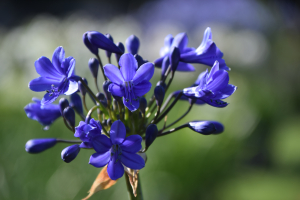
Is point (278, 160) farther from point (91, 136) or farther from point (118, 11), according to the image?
point (118, 11)

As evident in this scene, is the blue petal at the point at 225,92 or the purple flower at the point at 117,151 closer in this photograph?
the purple flower at the point at 117,151

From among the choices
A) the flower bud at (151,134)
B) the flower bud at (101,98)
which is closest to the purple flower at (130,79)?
the flower bud at (151,134)

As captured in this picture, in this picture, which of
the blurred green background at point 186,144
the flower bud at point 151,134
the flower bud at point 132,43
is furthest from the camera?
the blurred green background at point 186,144

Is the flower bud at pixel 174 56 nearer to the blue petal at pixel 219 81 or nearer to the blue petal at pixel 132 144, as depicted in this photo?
the blue petal at pixel 219 81

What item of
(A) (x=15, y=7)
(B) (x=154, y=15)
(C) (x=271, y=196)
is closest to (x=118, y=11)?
(B) (x=154, y=15)

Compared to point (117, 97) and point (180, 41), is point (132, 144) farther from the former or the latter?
point (180, 41)
